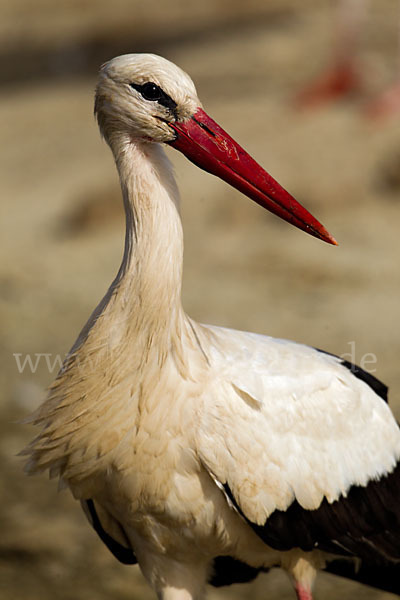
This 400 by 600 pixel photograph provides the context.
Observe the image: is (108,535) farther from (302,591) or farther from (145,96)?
(145,96)

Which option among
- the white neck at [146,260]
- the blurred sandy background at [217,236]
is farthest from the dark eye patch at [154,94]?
the blurred sandy background at [217,236]

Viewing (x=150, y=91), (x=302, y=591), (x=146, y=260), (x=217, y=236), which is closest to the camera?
(x=150, y=91)

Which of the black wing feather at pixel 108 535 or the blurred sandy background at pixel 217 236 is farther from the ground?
the blurred sandy background at pixel 217 236

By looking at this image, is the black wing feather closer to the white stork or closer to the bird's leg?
the white stork

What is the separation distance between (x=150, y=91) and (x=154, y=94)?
0.05 ft

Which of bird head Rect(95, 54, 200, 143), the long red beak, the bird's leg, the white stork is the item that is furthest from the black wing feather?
bird head Rect(95, 54, 200, 143)

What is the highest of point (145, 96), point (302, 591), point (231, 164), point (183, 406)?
point (145, 96)

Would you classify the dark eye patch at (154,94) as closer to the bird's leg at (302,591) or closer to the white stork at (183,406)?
the white stork at (183,406)

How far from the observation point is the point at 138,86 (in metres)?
2.61

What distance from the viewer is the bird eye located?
2600 millimetres

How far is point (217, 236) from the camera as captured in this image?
323 inches

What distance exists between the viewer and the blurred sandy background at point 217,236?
4633mm

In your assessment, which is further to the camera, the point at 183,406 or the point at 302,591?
the point at 302,591

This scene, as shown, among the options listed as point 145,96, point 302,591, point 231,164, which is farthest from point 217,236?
point 145,96
